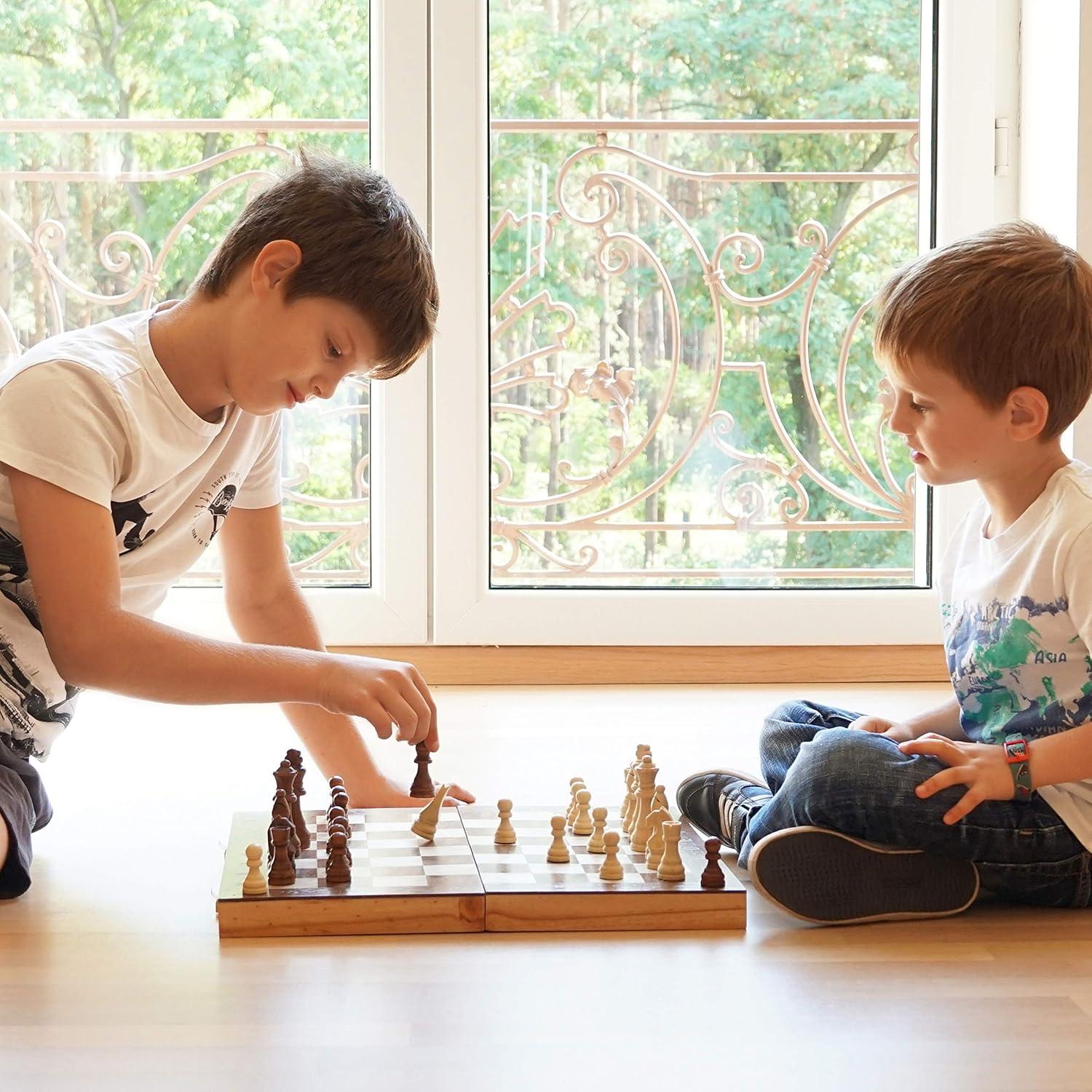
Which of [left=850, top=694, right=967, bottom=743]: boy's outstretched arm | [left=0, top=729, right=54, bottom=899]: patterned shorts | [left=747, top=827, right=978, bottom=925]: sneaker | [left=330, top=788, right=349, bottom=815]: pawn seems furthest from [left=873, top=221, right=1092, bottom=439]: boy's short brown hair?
[left=0, top=729, right=54, bottom=899]: patterned shorts

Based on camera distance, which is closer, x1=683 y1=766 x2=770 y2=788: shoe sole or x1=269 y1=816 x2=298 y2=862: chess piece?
x1=269 y1=816 x2=298 y2=862: chess piece

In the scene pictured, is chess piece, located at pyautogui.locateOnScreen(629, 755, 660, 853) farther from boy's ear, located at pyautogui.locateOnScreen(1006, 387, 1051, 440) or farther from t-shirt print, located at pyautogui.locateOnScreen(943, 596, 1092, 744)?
boy's ear, located at pyautogui.locateOnScreen(1006, 387, 1051, 440)

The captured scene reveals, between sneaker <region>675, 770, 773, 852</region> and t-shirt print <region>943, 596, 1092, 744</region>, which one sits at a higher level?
t-shirt print <region>943, 596, 1092, 744</region>

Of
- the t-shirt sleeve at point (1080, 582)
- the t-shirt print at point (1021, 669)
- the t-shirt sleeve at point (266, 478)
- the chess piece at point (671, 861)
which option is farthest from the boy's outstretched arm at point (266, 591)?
the t-shirt sleeve at point (1080, 582)

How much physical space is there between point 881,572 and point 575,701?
67 centimetres

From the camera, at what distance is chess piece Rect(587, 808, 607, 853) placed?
131 centimetres

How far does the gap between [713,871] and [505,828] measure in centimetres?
23

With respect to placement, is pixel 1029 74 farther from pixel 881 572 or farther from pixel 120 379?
pixel 120 379

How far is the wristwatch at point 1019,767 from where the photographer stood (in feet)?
4.08

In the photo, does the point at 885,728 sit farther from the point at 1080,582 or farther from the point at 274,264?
the point at 274,264

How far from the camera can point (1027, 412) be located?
137 cm

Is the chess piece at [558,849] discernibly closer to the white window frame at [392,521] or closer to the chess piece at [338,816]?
the chess piece at [338,816]

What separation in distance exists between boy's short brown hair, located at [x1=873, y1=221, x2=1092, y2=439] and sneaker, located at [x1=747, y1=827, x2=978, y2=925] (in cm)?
46

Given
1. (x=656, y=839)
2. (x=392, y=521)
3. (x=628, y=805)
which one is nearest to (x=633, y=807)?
(x=628, y=805)
